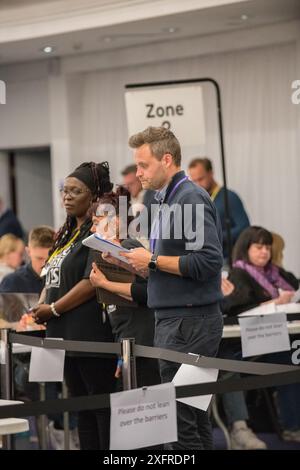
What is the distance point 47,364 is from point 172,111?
2.51 meters

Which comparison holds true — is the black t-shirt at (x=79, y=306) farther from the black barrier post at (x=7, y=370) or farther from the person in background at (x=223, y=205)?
the person in background at (x=223, y=205)

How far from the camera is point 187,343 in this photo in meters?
3.50

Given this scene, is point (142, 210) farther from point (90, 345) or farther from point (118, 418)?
point (118, 418)

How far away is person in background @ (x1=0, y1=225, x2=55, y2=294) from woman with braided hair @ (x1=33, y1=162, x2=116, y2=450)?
0.91m

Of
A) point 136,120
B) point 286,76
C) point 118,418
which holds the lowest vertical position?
Result: point 118,418

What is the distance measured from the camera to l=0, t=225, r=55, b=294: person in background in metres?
5.06

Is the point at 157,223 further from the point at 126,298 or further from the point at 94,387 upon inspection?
the point at 94,387

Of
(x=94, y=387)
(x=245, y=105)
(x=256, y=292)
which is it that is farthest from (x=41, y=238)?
(x=245, y=105)

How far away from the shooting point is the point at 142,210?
4387mm

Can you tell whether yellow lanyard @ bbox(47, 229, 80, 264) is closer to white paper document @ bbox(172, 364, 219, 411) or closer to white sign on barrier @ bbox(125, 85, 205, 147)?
white paper document @ bbox(172, 364, 219, 411)
